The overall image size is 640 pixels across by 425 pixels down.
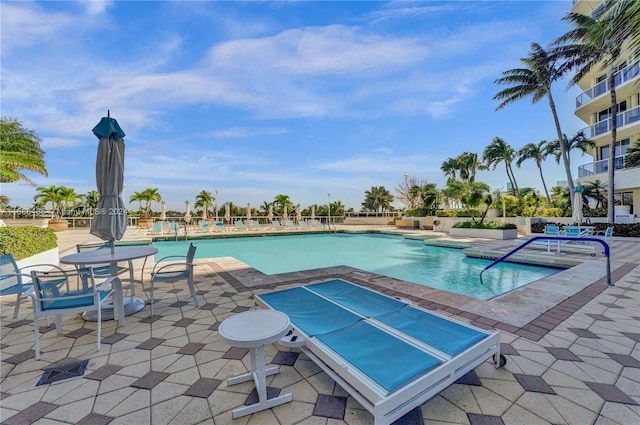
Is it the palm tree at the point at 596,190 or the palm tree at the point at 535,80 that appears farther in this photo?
the palm tree at the point at 596,190

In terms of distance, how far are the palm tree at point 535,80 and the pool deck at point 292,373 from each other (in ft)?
47.3

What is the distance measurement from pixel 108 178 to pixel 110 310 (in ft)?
5.14

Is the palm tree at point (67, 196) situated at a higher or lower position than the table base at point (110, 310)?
higher

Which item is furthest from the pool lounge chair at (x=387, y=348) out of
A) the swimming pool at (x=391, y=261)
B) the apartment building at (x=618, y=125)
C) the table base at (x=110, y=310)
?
the apartment building at (x=618, y=125)

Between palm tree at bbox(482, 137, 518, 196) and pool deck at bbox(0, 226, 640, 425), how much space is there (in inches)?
981

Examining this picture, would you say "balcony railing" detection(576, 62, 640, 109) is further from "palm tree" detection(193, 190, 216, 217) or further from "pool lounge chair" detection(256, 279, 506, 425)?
"palm tree" detection(193, 190, 216, 217)

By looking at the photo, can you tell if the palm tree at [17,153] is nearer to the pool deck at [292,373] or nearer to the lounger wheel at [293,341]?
the pool deck at [292,373]

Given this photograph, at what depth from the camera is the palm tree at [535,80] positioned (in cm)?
1389

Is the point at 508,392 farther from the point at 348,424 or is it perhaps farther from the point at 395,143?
the point at 395,143

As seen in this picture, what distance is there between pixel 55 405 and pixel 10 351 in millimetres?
1315

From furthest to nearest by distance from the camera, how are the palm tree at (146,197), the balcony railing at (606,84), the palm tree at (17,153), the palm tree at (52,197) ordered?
the palm tree at (146,197) < the palm tree at (52,197) < the balcony railing at (606,84) < the palm tree at (17,153)

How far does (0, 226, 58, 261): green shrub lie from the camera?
4633 millimetres

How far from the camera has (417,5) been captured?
7789 mm

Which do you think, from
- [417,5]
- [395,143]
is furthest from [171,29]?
[395,143]
